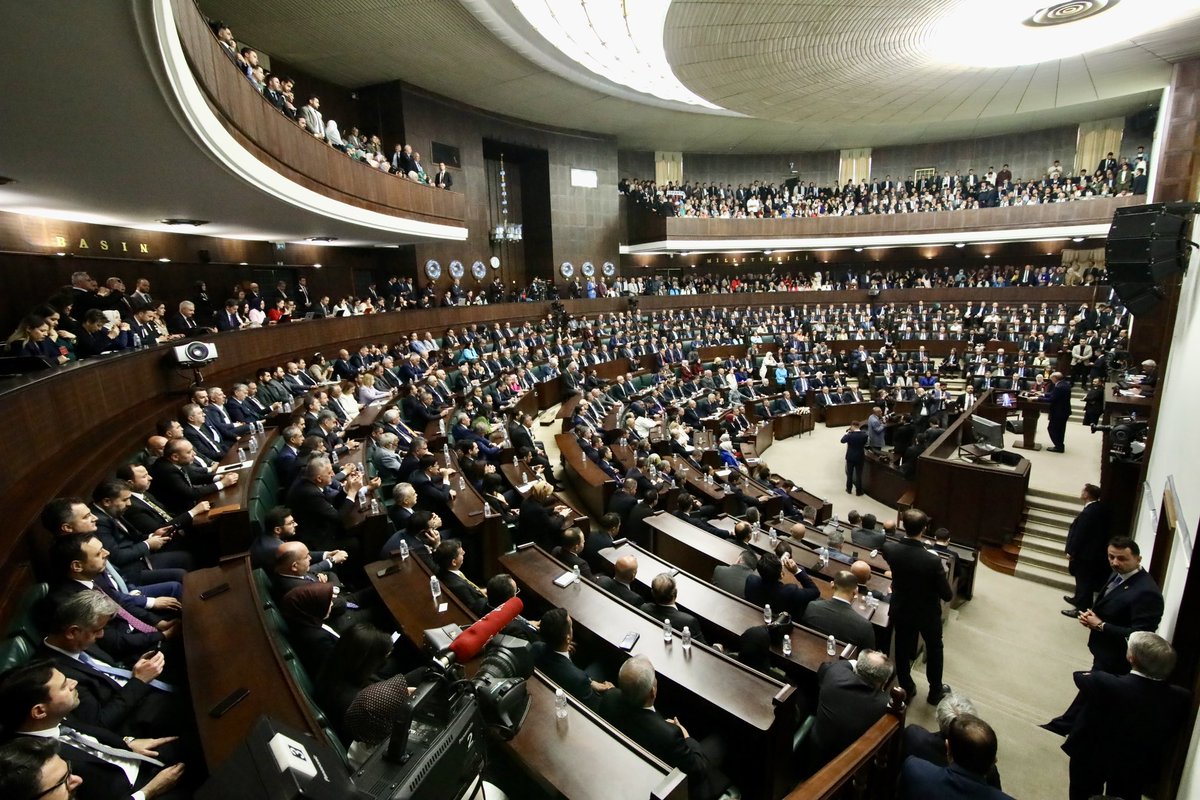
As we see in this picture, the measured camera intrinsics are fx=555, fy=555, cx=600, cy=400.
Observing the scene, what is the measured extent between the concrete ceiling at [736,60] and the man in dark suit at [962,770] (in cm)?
819

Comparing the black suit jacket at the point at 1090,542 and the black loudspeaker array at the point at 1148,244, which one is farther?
the black suit jacket at the point at 1090,542

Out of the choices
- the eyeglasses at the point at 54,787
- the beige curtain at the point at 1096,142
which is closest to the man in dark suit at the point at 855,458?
the eyeglasses at the point at 54,787

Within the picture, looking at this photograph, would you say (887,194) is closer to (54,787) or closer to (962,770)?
(962,770)

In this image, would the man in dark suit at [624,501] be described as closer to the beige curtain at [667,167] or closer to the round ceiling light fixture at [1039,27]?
the round ceiling light fixture at [1039,27]

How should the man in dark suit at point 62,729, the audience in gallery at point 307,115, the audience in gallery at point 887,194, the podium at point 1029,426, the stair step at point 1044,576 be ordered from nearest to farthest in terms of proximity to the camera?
the man in dark suit at point 62,729, the stair step at point 1044,576, the audience in gallery at point 307,115, the podium at point 1029,426, the audience in gallery at point 887,194

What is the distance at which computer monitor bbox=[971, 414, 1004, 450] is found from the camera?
7746mm

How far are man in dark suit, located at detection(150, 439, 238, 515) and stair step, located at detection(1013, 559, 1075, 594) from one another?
26.8 feet

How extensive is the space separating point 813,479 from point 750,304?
11.9 metres

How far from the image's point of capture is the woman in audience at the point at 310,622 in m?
2.51

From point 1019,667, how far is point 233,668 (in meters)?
5.80

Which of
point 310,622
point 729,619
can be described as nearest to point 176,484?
point 310,622

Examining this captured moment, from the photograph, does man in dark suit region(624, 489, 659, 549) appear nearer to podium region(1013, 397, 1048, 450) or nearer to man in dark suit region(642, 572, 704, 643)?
man in dark suit region(642, 572, 704, 643)

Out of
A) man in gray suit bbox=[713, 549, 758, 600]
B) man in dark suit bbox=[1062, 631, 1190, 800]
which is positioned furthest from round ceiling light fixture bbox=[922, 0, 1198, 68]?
man in dark suit bbox=[1062, 631, 1190, 800]

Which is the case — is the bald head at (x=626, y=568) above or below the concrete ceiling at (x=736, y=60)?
below
